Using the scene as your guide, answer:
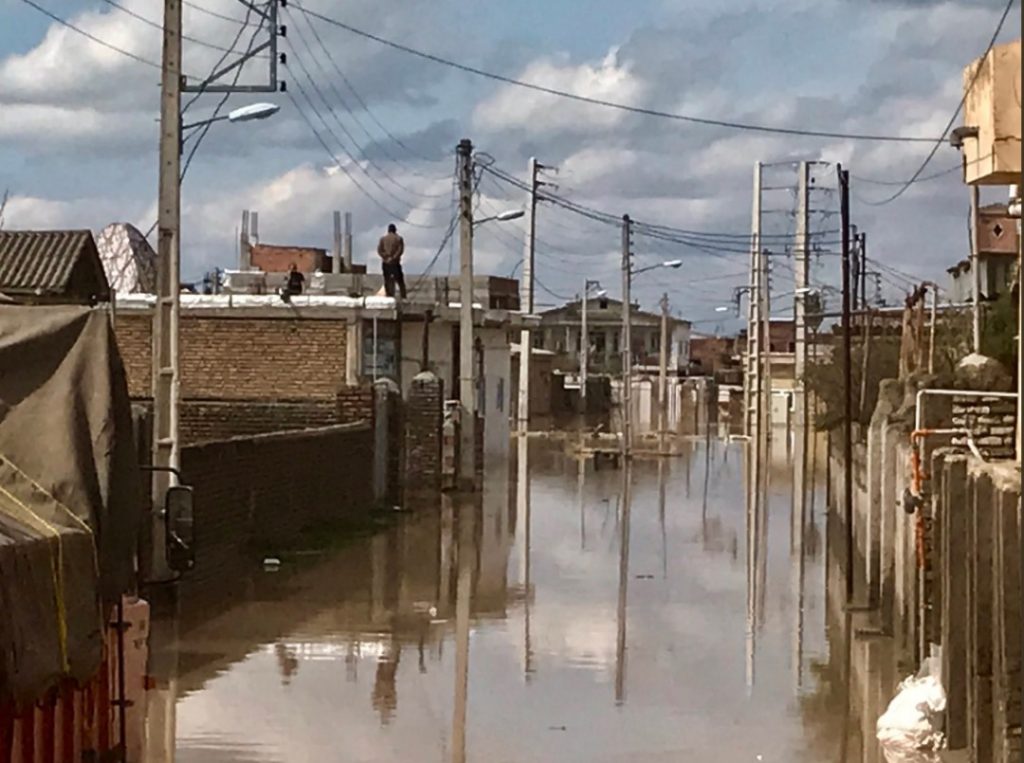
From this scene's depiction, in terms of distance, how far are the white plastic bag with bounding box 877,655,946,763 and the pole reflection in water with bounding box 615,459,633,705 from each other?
266 cm

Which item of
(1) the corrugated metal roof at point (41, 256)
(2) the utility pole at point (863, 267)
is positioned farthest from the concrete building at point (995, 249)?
(1) the corrugated metal roof at point (41, 256)

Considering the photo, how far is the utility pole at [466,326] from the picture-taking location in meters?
36.7

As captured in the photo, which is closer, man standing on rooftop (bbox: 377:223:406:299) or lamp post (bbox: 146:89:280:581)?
lamp post (bbox: 146:89:280:581)

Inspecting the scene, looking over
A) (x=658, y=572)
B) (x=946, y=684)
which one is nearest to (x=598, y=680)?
(x=946, y=684)

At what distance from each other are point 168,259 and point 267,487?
Result: 22.8 feet

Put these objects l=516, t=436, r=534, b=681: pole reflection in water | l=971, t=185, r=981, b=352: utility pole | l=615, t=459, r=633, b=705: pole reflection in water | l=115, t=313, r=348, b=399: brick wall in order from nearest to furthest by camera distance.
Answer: l=615, t=459, r=633, b=705: pole reflection in water < l=516, t=436, r=534, b=681: pole reflection in water < l=971, t=185, r=981, b=352: utility pole < l=115, t=313, r=348, b=399: brick wall

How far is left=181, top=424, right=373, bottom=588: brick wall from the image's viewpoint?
22.5 m

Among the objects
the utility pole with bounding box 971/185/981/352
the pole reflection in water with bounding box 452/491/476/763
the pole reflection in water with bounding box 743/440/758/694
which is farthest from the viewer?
the utility pole with bounding box 971/185/981/352

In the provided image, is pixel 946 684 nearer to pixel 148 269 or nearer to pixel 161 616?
pixel 161 616

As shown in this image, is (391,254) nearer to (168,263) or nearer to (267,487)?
(267,487)

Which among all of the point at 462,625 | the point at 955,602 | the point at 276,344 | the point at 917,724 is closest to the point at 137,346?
the point at 276,344

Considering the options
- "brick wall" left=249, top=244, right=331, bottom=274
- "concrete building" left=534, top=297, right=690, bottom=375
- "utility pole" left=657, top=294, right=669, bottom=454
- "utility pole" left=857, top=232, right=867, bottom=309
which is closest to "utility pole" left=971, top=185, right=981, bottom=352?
"utility pole" left=857, top=232, right=867, bottom=309

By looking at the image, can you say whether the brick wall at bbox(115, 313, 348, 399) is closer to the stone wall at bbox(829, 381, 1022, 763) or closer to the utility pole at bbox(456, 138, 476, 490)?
the utility pole at bbox(456, 138, 476, 490)

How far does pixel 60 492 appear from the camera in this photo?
7758 mm
